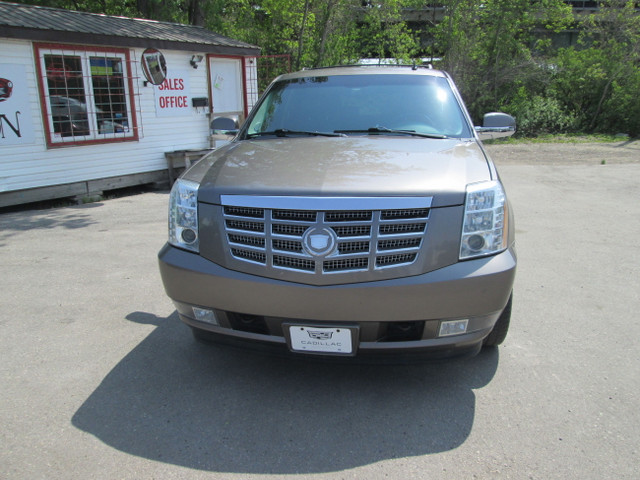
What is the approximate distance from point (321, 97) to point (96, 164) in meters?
6.73

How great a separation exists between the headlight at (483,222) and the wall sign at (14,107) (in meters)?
8.05

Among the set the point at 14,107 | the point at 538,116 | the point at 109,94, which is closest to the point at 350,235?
the point at 14,107

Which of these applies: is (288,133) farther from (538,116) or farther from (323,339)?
(538,116)

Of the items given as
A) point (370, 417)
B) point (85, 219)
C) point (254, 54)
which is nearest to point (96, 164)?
point (85, 219)

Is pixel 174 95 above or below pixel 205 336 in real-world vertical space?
above

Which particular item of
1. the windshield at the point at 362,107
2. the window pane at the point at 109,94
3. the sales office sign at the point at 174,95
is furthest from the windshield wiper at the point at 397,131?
the sales office sign at the point at 174,95

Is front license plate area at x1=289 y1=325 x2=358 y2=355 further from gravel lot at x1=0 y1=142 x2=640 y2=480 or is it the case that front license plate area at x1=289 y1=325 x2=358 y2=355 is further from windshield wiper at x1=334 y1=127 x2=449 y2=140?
windshield wiper at x1=334 y1=127 x2=449 y2=140

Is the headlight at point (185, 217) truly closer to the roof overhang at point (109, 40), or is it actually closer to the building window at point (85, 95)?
the roof overhang at point (109, 40)

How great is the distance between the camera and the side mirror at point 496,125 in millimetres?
4711

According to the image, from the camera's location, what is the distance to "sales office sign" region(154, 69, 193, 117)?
10.9 m

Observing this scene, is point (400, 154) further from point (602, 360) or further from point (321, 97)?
point (602, 360)

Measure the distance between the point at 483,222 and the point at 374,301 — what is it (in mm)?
709

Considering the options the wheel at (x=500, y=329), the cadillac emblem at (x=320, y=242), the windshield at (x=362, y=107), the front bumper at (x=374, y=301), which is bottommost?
the wheel at (x=500, y=329)

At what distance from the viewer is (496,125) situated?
A: 4.71 m
